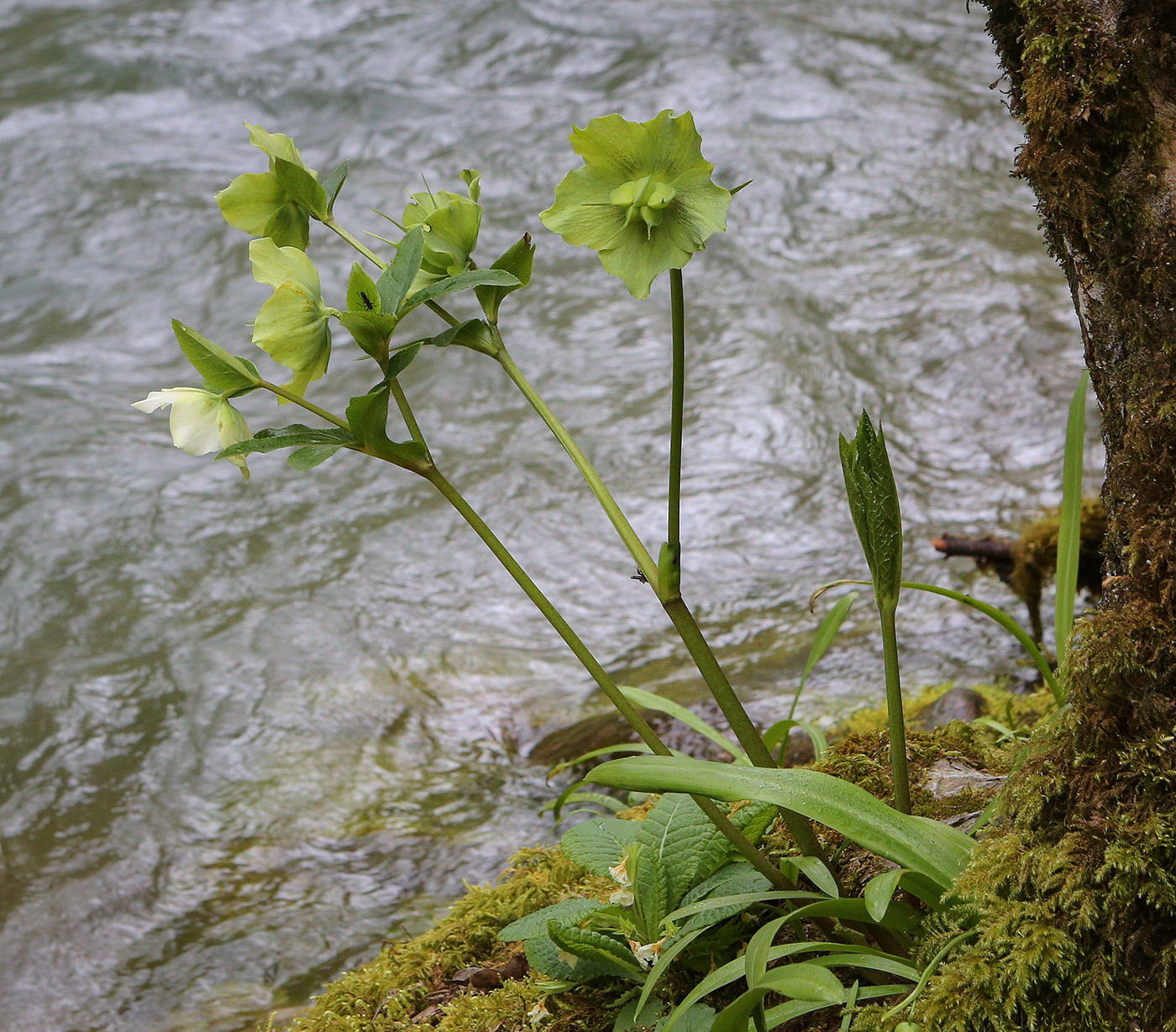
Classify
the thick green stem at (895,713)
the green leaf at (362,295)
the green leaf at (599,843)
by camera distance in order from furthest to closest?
the green leaf at (599,843)
the thick green stem at (895,713)
the green leaf at (362,295)

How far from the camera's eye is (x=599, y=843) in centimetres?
158

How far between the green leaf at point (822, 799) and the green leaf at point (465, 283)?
20.5 inches

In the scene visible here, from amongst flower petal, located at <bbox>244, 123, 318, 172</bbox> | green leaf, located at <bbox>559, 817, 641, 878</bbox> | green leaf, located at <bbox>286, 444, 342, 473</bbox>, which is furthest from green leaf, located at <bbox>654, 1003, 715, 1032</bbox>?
flower petal, located at <bbox>244, 123, 318, 172</bbox>

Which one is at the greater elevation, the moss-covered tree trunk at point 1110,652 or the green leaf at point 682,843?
the moss-covered tree trunk at point 1110,652

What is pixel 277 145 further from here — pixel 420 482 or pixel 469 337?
pixel 420 482

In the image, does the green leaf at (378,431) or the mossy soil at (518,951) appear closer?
the green leaf at (378,431)

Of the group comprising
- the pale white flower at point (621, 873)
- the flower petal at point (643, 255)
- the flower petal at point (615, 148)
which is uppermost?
the flower petal at point (615, 148)

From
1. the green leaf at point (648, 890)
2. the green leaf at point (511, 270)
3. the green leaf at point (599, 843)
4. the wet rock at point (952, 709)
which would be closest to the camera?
the green leaf at point (511, 270)

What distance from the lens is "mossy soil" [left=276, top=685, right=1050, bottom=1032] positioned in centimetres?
147

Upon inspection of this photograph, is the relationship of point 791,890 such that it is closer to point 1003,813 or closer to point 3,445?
point 1003,813

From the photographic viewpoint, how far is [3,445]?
17.0 feet

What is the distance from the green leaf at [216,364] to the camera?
3.60ft

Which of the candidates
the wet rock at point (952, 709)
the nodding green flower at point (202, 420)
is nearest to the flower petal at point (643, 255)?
the nodding green flower at point (202, 420)

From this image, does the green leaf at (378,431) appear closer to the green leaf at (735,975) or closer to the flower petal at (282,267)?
the flower petal at (282,267)
